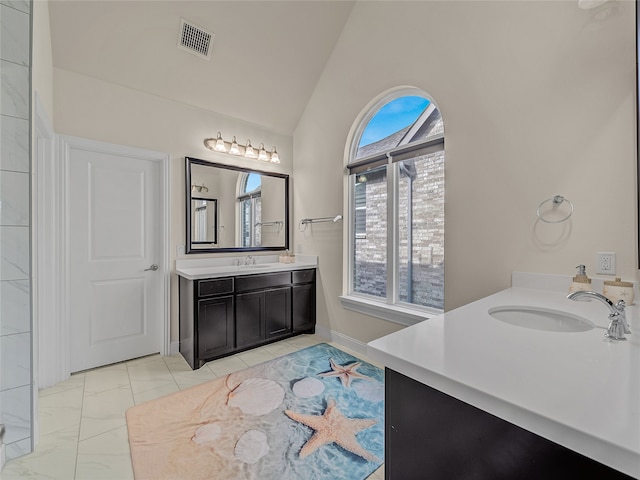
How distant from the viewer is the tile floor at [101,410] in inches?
58.8

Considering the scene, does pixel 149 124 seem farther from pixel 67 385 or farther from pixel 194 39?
pixel 67 385

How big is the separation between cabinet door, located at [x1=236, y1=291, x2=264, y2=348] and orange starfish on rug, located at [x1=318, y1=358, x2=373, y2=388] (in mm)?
829

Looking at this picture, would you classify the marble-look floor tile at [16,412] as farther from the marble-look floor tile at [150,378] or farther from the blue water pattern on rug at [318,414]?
the blue water pattern on rug at [318,414]

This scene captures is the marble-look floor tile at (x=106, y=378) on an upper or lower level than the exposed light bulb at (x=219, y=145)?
lower

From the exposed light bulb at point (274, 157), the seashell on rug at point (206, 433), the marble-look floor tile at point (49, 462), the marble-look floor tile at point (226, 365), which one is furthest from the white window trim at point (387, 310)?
the marble-look floor tile at point (49, 462)

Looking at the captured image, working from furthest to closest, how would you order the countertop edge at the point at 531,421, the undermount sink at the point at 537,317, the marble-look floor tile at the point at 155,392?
the marble-look floor tile at the point at 155,392 < the undermount sink at the point at 537,317 < the countertop edge at the point at 531,421

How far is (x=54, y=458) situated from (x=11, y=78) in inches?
80.0

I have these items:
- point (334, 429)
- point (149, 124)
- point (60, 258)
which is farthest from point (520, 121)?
point (60, 258)

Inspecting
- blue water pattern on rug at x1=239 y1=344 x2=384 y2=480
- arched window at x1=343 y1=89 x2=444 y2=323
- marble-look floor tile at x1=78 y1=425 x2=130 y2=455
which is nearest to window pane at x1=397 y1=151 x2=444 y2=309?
arched window at x1=343 y1=89 x2=444 y2=323

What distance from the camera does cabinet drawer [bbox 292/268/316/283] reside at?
10.7 feet

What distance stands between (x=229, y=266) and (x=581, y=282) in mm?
2821

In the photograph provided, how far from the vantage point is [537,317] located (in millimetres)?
1338

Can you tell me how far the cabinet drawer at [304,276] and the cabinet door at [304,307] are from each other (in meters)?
0.06

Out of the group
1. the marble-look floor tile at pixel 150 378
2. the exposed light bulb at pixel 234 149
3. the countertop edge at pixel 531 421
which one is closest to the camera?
the countertop edge at pixel 531 421
